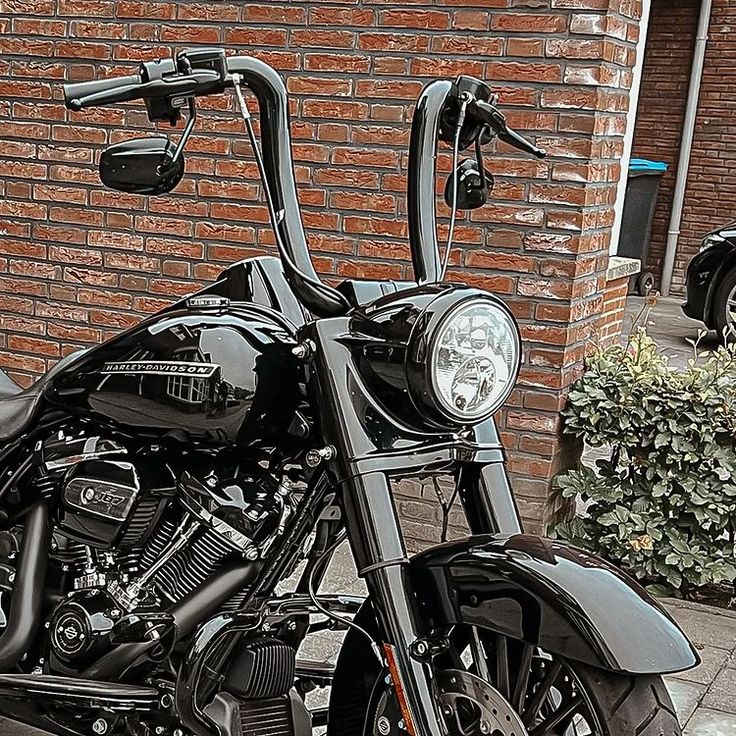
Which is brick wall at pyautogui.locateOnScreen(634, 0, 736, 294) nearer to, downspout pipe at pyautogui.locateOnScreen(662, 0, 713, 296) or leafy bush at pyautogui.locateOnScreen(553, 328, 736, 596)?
downspout pipe at pyautogui.locateOnScreen(662, 0, 713, 296)

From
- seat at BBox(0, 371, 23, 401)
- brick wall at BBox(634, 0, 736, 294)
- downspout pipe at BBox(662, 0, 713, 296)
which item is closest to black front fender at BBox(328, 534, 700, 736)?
seat at BBox(0, 371, 23, 401)

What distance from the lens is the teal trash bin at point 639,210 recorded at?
38.1 feet

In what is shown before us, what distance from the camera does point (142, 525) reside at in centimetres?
237

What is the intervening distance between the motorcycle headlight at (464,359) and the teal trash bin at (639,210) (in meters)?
9.88

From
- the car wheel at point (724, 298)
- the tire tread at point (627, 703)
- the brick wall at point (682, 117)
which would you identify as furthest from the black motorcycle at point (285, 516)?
the brick wall at point (682, 117)

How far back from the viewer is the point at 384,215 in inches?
179

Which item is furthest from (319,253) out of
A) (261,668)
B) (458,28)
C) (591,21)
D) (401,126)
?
A: (261,668)

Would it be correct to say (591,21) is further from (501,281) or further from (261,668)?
(261,668)

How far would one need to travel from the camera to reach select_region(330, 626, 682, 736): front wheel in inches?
73.4

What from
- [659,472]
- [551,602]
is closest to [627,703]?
[551,602]

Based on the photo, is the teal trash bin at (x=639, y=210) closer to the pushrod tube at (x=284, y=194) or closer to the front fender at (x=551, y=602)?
the pushrod tube at (x=284, y=194)

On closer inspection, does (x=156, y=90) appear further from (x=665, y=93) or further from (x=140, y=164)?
(x=665, y=93)

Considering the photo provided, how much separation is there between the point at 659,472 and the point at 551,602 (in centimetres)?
240

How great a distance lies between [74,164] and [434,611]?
365 cm
